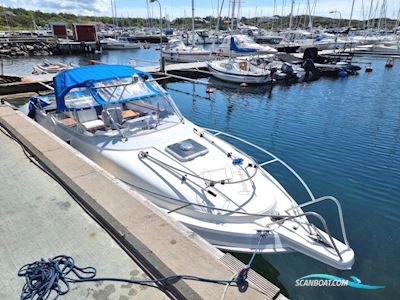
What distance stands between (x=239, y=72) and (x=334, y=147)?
14982mm

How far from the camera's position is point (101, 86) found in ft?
26.2

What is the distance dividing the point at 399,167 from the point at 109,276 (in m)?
11.4

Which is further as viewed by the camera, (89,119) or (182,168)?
(89,119)

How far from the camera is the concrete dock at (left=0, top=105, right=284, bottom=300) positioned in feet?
10.9

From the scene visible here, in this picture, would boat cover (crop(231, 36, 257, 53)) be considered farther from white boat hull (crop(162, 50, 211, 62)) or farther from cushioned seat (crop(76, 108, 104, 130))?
cushioned seat (crop(76, 108, 104, 130))

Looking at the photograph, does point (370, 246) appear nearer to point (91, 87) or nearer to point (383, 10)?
point (91, 87)

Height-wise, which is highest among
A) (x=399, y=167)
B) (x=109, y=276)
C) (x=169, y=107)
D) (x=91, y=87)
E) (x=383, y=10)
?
(x=383, y=10)

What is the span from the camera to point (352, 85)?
27156 mm

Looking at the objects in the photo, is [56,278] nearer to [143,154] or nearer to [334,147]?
[143,154]

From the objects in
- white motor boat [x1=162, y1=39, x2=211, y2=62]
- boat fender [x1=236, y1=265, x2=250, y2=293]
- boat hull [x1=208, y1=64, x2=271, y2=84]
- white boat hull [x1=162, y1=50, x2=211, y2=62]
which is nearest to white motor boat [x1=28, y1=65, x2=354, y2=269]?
boat fender [x1=236, y1=265, x2=250, y2=293]

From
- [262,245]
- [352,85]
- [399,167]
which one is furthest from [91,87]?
[352,85]

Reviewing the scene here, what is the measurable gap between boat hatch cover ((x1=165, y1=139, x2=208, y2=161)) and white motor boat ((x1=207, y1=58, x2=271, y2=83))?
19.9 m

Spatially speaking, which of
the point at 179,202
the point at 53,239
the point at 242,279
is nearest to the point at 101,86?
the point at 179,202

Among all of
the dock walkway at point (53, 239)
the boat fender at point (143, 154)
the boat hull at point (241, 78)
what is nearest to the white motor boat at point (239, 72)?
the boat hull at point (241, 78)
